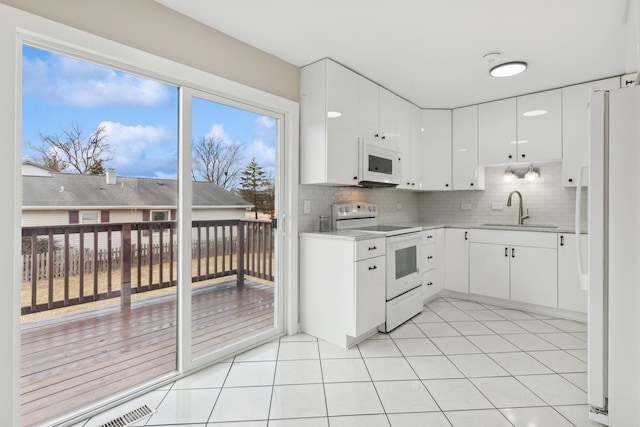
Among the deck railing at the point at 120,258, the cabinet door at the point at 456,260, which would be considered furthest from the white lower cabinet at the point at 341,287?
the cabinet door at the point at 456,260

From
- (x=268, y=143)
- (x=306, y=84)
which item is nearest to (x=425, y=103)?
(x=306, y=84)

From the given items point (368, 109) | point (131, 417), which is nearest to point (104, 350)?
point (131, 417)

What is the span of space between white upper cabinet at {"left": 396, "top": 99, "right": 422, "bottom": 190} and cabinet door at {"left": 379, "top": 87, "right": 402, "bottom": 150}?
73 mm

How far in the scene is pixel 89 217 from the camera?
1.84 m

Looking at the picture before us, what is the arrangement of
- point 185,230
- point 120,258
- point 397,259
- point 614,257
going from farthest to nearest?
point 397,259
point 185,230
point 120,258
point 614,257

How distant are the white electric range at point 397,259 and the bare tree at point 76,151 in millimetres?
1953

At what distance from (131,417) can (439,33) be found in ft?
10.1

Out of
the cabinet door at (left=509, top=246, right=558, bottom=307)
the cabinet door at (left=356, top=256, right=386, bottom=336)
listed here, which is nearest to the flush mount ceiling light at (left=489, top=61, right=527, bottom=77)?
the cabinet door at (left=509, top=246, right=558, bottom=307)

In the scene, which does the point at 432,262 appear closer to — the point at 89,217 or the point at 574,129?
the point at 574,129

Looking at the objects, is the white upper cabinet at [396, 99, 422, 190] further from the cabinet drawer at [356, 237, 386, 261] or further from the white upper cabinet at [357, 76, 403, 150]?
the cabinet drawer at [356, 237, 386, 261]

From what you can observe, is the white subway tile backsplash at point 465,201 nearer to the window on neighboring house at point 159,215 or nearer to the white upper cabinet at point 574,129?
the white upper cabinet at point 574,129

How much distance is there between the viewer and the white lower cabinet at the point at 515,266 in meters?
3.31

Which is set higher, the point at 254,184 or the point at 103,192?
the point at 254,184

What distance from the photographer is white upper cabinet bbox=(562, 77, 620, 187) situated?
3293mm
